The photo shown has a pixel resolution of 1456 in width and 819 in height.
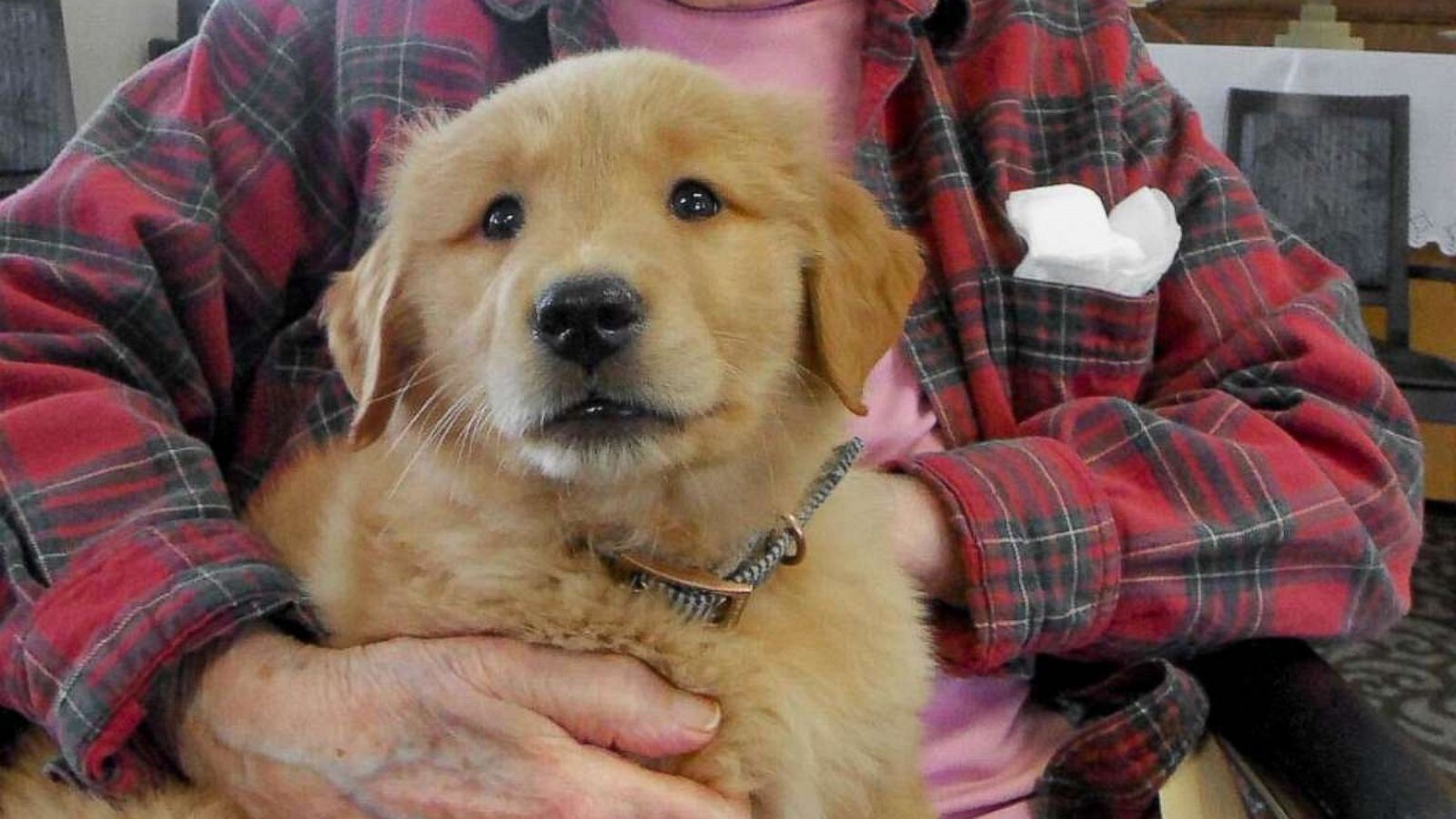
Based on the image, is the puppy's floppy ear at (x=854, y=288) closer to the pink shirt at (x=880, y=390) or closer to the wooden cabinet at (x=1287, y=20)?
the pink shirt at (x=880, y=390)

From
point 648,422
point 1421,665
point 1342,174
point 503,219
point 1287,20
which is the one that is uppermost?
point 1287,20

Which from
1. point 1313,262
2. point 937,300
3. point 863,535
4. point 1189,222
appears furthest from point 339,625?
point 1313,262

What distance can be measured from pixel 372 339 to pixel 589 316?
0.24 m

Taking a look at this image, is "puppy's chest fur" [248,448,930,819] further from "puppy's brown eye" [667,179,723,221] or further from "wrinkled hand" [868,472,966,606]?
"puppy's brown eye" [667,179,723,221]

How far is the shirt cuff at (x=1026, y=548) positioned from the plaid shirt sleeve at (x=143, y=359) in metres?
0.55

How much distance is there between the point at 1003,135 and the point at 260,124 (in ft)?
2.33

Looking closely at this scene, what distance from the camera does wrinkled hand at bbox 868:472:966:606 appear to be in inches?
42.9

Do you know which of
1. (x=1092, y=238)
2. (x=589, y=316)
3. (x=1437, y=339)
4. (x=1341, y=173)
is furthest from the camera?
(x=1437, y=339)

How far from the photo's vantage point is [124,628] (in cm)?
89

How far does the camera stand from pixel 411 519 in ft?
3.14

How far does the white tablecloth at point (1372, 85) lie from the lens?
347cm

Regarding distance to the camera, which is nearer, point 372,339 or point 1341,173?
point 372,339

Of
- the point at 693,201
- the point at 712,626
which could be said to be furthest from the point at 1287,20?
the point at 712,626

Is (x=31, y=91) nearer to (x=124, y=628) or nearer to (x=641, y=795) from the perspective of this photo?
(x=124, y=628)
